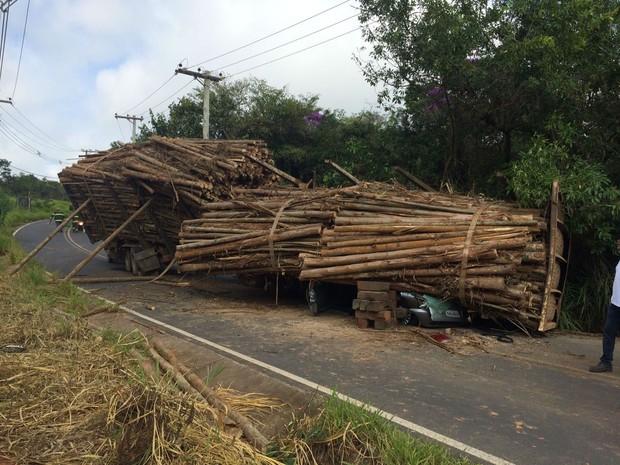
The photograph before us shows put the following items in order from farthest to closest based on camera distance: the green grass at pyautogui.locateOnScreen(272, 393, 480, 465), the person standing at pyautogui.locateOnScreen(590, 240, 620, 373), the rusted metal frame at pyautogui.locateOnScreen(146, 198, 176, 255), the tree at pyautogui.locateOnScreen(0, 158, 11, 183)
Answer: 1. the tree at pyautogui.locateOnScreen(0, 158, 11, 183)
2. the rusted metal frame at pyautogui.locateOnScreen(146, 198, 176, 255)
3. the person standing at pyautogui.locateOnScreen(590, 240, 620, 373)
4. the green grass at pyautogui.locateOnScreen(272, 393, 480, 465)

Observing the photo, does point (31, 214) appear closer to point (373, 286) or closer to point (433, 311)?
point (373, 286)

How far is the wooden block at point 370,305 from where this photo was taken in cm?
847

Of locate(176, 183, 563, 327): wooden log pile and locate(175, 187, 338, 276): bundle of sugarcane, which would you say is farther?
locate(175, 187, 338, 276): bundle of sugarcane

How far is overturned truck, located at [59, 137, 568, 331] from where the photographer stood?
26.0 ft

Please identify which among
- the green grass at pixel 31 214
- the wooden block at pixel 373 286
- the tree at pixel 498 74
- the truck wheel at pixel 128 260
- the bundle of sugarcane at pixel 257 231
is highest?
the tree at pixel 498 74

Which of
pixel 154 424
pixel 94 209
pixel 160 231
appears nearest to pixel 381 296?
pixel 154 424

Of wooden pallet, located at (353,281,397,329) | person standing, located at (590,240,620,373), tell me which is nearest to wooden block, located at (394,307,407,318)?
wooden pallet, located at (353,281,397,329)

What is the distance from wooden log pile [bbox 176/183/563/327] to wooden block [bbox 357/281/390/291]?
110mm

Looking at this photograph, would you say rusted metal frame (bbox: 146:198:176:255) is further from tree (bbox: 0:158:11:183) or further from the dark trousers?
tree (bbox: 0:158:11:183)

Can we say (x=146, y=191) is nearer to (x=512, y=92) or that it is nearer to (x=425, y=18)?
(x=425, y=18)

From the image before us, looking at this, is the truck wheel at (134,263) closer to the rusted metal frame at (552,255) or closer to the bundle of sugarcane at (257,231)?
the bundle of sugarcane at (257,231)

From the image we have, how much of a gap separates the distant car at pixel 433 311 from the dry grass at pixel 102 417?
4436 mm

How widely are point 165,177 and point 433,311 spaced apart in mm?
7415

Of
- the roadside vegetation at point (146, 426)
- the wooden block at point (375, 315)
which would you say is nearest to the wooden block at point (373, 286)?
the wooden block at point (375, 315)
